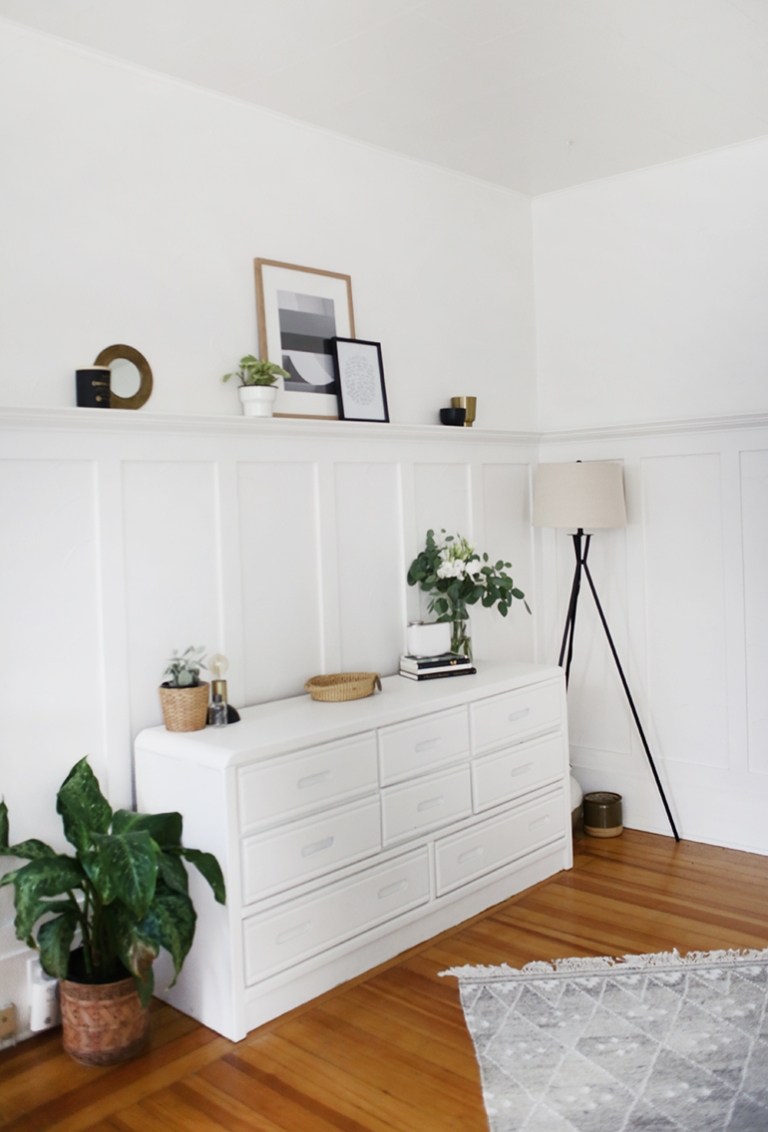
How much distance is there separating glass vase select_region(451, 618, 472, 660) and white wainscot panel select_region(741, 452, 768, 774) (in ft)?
3.61

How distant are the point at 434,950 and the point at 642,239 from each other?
2.88m

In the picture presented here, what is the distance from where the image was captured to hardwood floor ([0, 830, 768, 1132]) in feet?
7.36

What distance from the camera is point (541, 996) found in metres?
2.71

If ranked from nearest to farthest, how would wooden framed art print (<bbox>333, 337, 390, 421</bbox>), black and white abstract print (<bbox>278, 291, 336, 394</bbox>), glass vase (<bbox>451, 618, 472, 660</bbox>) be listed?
1. black and white abstract print (<bbox>278, 291, 336, 394</bbox>)
2. wooden framed art print (<bbox>333, 337, 390, 421</bbox>)
3. glass vase (<bbox>451, 618, 472, 660</bbox>)

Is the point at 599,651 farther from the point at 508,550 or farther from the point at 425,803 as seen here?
the point at 425,803

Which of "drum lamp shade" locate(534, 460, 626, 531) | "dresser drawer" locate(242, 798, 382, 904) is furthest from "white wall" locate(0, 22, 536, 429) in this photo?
"dresser drawer" locate(242, 798, 382, 904)

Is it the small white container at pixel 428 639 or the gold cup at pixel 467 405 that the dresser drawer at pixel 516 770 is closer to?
the small white container at pixel 428 639

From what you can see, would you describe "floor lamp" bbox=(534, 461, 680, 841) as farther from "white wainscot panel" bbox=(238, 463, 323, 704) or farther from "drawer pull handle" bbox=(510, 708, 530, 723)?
"white wainscot panel" bbox=(238, 463, 323, 704)

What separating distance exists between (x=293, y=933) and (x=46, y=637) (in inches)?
42.2

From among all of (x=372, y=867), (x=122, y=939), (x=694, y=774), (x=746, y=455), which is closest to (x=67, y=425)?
(x=122, y=939)

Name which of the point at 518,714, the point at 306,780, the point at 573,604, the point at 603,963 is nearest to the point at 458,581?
the point at 518,714

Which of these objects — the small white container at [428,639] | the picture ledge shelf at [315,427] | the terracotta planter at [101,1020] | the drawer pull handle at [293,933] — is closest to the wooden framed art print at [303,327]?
Result: the picture ledge shelf at [315,427]

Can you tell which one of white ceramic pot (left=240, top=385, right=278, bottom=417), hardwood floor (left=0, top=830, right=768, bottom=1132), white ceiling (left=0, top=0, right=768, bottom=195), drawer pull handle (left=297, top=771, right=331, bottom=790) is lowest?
hardwood floor (left=0, top=830, right=768, bottom=1132)

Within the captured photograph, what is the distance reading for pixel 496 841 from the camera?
3373mm
